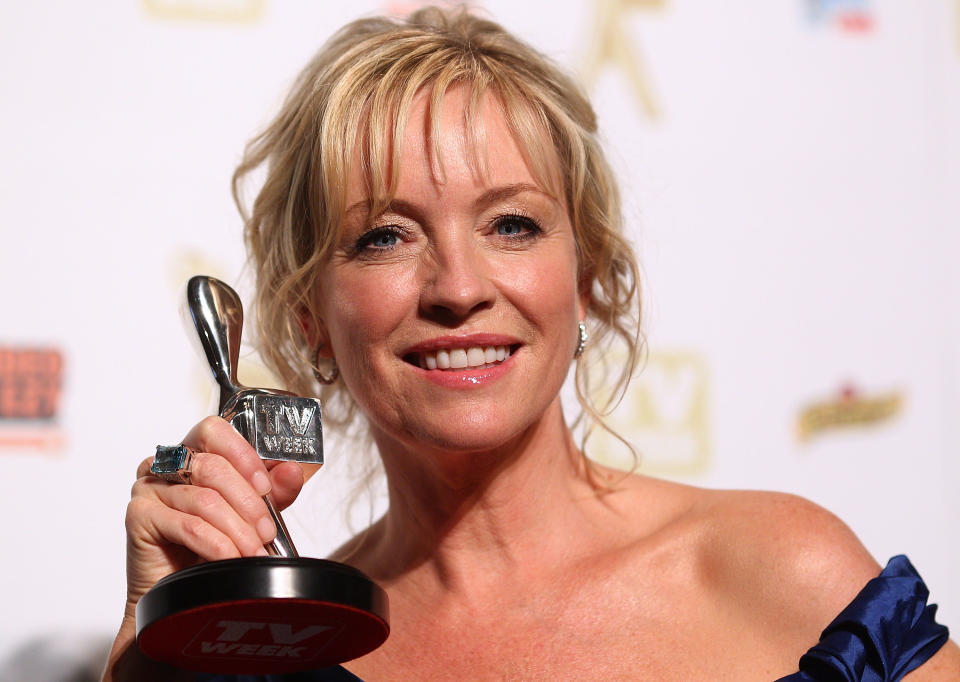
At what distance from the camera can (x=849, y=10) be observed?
2.12m

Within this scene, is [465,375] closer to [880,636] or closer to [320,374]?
[320,374]

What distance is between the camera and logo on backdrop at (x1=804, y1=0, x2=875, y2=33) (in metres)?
2.09

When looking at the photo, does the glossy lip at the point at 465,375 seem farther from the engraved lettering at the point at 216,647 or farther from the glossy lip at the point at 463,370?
the engraved lettering at the point at 216,647

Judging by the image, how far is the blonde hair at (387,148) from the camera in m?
1.24

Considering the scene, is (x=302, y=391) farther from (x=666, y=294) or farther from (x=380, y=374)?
(x=666, y=294)

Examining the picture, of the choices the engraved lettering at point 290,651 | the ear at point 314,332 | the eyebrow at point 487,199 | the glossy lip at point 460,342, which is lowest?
the engraved lettering at point 290,651

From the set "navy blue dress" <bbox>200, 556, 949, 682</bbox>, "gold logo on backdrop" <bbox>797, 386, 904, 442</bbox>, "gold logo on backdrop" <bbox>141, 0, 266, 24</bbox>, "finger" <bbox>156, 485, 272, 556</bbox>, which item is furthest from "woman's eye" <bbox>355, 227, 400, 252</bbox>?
"gold logo on backdrop" <bbox>797, 386, 904, 442</bbox>

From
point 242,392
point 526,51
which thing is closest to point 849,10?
point 526,51

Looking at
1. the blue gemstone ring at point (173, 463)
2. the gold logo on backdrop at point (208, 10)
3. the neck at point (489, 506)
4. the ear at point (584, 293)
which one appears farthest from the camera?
the gold logo on backdrop at point (208, 10)

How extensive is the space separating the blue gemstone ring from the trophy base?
0.11 meters

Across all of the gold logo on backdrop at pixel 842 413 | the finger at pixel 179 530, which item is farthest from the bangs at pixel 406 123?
the gold logo on backdrop at pixel 842 413

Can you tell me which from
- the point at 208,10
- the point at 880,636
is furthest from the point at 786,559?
the point at 208,10

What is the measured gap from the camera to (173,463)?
1067 millimetres

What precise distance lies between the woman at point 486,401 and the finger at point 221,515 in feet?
0.05
